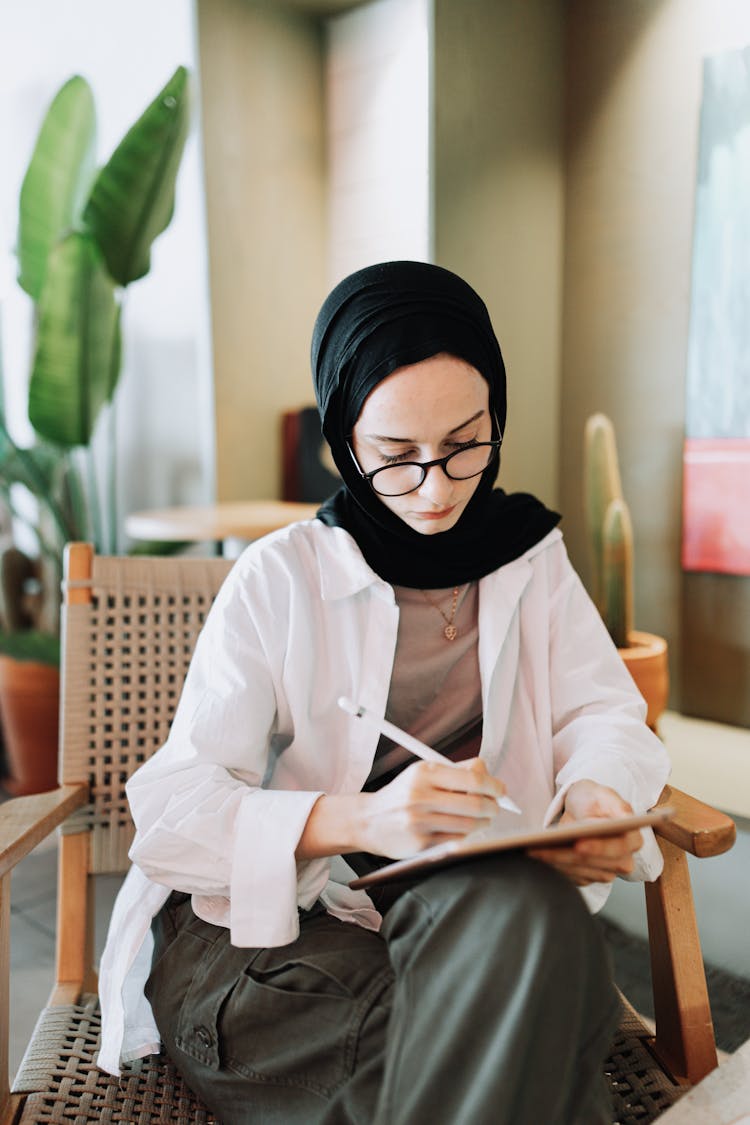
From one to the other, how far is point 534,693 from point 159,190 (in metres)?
2.03

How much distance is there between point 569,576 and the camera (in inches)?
51.1

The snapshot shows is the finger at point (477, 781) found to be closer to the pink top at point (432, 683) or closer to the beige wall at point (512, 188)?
the pink top at point (432, 683)

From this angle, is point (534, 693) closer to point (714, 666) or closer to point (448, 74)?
point (714, 666)

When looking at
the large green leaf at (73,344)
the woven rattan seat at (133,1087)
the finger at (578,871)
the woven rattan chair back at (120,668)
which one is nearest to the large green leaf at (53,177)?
the large green leaf at (73,344)

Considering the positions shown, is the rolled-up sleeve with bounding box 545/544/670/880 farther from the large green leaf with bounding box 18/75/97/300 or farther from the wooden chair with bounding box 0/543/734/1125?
the large green leaf with bounding box 18/75/97/300

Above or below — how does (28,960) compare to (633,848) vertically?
below

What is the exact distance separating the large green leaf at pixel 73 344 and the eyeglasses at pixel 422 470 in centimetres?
182

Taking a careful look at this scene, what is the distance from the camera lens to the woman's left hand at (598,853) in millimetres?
841

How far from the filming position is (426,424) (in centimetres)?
105

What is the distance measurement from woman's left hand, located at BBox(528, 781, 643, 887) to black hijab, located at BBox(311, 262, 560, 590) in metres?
0.36

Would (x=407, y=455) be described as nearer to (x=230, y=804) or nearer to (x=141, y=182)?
(x=230, y=804)

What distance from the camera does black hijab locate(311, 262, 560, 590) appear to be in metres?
1.06

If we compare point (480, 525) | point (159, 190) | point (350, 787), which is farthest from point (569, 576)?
point (159, 190)

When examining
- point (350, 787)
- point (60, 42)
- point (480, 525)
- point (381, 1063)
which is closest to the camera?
point (381, 1063)
